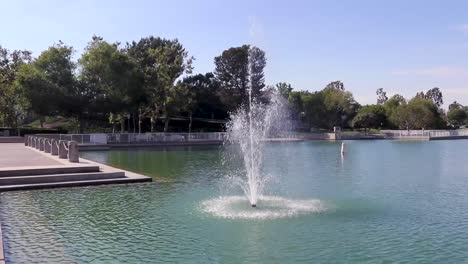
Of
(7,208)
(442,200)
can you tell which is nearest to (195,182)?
(7,208)

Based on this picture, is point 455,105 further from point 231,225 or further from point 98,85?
point 231,225

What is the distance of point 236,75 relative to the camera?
8681cm

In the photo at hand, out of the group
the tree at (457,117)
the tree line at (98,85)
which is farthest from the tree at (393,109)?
the tree line at (98,85)

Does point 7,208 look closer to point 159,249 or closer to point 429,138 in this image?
point 159,249

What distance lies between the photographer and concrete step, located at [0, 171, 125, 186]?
19688mm

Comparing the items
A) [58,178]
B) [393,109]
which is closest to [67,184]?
[58,178]

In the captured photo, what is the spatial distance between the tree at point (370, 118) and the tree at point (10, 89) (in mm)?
61565

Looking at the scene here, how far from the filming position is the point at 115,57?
184 feet

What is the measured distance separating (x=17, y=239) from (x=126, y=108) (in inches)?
→ 1835

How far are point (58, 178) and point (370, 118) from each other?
84.8 meters

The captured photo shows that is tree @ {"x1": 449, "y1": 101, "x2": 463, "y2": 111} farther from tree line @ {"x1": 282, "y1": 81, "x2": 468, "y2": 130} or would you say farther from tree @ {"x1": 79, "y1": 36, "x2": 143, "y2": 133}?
tree @ {"x1": 79, "y1": 36, "x2": 143, "y2": 133}

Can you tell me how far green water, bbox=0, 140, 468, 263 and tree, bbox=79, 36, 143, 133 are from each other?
35.9 metres

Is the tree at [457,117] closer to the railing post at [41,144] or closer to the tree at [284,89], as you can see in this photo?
the tree at [284,89]

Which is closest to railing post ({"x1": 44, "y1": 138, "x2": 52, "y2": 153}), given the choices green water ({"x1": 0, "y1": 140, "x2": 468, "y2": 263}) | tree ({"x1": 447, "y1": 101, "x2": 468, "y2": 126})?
green water ({"x1": 0, "y1": 140, "x2": 468, "y2": 263})
